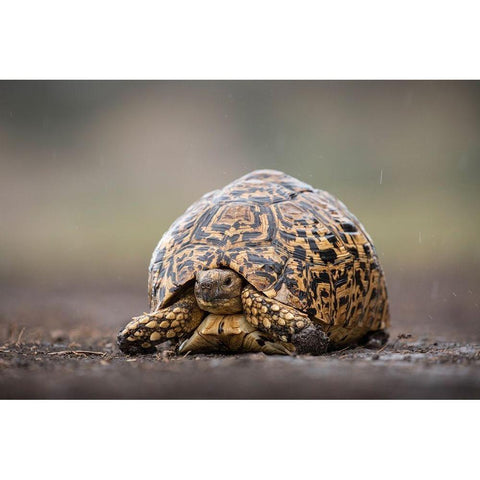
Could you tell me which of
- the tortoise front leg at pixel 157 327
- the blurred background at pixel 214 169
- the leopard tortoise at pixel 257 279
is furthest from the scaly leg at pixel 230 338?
the blurred background at pixel 214 169

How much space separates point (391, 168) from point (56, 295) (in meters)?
5.74

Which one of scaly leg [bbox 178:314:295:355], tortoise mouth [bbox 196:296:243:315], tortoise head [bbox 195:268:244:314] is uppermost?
tortoise head [bbox 195:268:244:314]

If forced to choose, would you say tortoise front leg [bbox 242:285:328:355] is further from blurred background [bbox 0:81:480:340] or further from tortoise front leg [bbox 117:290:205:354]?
blurred background [bbox 0:81:480:340]

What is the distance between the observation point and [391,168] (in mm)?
8930

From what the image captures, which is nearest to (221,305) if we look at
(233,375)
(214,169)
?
(233,375)

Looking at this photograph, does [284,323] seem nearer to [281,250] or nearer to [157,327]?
[281,250]

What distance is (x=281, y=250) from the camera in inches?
178

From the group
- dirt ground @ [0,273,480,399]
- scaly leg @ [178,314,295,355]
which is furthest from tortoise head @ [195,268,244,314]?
dirt ground @ [0,273,480,399]

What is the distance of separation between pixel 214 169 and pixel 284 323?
490cm

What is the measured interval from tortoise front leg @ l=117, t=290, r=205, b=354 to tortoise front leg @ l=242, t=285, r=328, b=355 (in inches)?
17.4

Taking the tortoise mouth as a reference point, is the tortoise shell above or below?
above

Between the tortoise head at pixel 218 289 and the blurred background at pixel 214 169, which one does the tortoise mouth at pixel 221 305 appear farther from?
the blurred background at pixel 214 169

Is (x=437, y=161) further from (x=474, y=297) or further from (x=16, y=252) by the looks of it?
(x=16, y=252)

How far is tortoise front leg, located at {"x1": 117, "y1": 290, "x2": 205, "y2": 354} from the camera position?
445 centimetres
